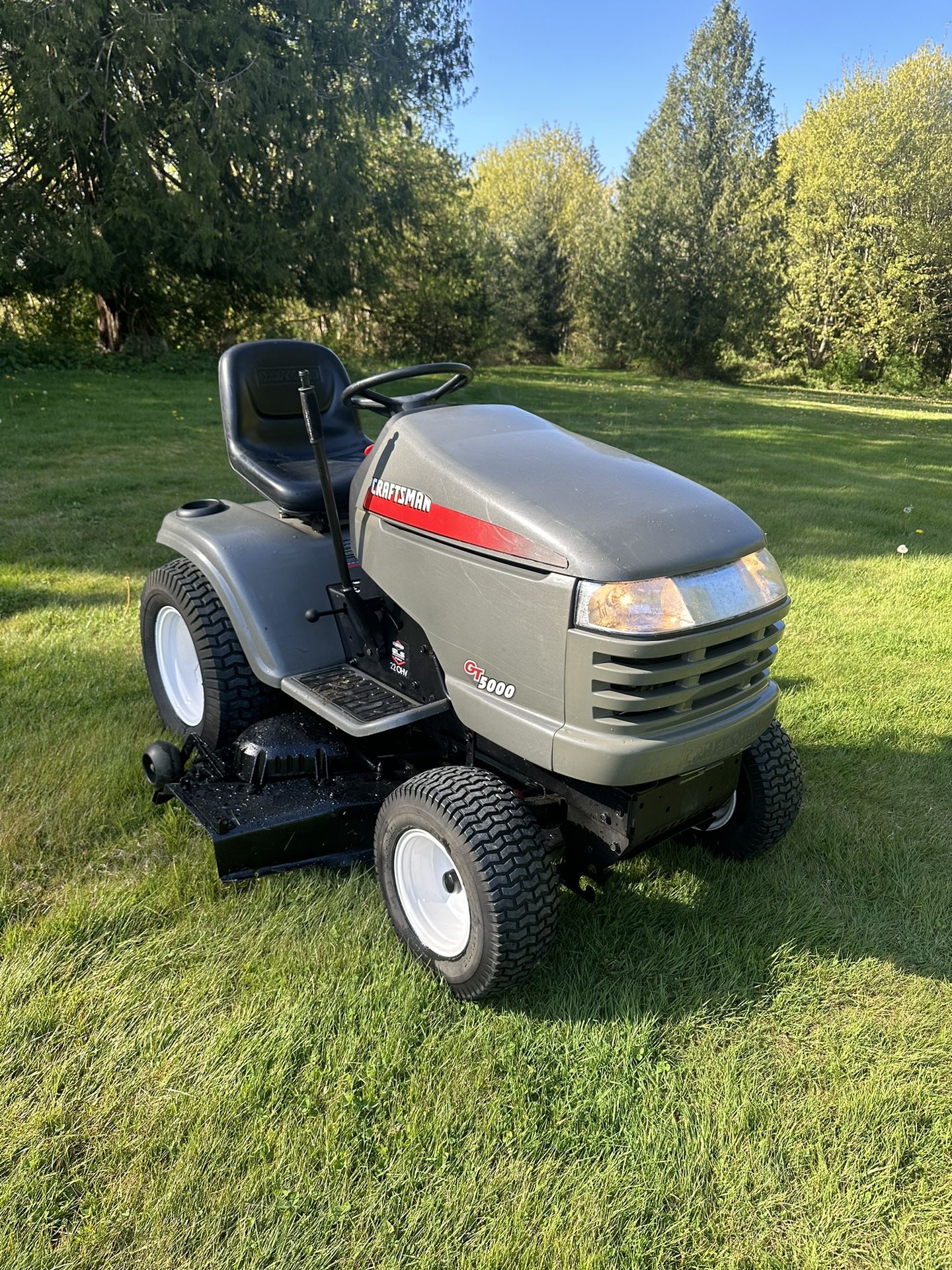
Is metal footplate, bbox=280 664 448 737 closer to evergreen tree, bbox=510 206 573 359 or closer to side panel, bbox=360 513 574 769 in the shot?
side panel, bbox=360 513 574 769

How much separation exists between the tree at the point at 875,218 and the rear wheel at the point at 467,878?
78.2 feet

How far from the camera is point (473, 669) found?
74.4 inches

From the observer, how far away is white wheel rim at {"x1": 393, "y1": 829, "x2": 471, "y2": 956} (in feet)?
6.53

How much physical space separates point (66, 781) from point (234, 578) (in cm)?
85

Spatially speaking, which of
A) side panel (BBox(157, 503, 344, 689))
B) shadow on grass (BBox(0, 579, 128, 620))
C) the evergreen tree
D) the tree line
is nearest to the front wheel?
side panel (BBox(157, 503, 344, 689))

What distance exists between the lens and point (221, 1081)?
1718mm

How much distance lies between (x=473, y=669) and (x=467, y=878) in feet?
1.44

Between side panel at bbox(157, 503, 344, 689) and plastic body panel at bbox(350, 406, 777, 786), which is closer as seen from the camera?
plastic body panel at bbox(350, 406, 777, 786)

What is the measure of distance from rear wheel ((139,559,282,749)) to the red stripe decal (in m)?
0.76

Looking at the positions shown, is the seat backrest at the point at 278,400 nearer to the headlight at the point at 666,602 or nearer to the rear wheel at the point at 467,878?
the rear wheel at the point at 467,878

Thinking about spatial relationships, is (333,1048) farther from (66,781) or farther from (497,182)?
(497,182)

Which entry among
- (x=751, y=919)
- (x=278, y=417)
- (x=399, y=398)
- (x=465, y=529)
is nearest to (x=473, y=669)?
(x=465, y=529)

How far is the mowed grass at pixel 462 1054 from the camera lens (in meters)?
1.49

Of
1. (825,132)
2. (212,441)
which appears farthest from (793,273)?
(212,441)
